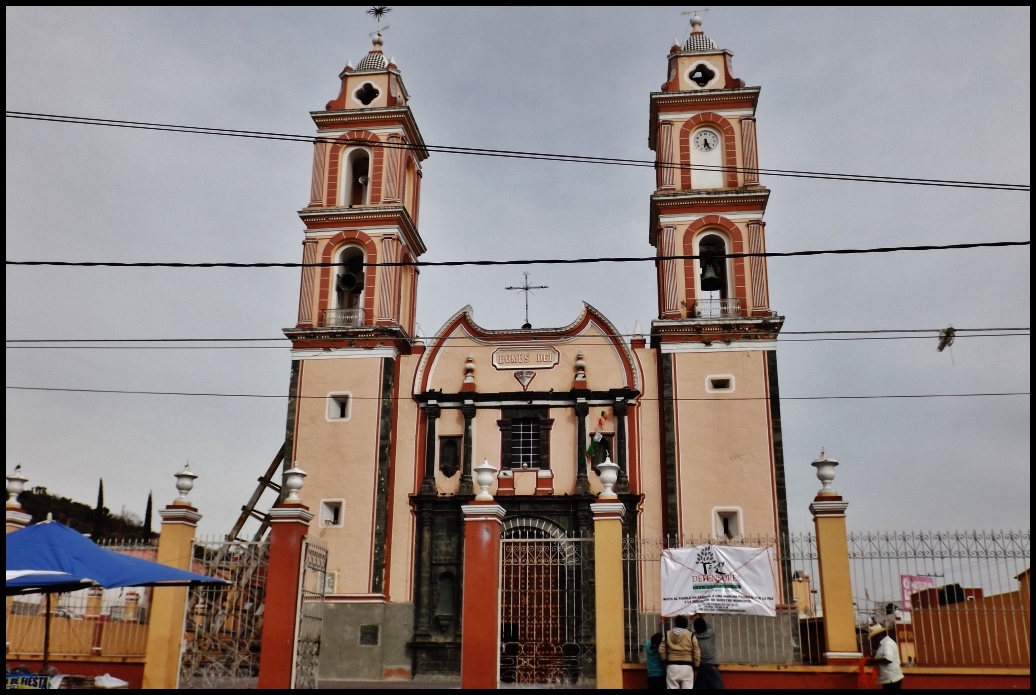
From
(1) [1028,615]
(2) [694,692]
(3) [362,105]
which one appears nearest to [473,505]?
(2) [694,692]

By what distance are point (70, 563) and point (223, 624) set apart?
4.32m

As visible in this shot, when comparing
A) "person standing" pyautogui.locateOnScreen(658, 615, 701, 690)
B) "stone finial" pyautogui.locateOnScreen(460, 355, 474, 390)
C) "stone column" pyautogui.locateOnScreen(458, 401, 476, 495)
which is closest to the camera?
"person standing" pyautogui.locateOnScreen(658, 615, 701, 690)

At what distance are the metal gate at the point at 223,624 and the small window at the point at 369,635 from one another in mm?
5097

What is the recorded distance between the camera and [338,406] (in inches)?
840

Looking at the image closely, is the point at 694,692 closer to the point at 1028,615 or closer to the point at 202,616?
the point at 1028,615

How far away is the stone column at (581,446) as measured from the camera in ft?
66.6

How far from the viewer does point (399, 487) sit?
68.5ft

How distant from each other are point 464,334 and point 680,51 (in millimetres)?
8983

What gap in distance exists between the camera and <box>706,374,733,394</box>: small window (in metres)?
20.4

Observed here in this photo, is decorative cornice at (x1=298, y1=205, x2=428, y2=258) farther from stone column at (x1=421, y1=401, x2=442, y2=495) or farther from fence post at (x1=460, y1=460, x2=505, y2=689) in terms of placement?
fence post at (x1=460, y1=460, x2=505, y2=689)

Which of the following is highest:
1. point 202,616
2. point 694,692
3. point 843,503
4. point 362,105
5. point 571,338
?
point 362,105

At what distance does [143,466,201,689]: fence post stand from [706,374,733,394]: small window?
1088 centimetres

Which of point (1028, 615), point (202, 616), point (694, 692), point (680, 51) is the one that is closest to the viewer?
point (694, 692)

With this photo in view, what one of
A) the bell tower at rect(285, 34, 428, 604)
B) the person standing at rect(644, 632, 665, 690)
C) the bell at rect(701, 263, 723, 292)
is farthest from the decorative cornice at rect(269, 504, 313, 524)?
the bell at rect(701, 263, 723, 292)
